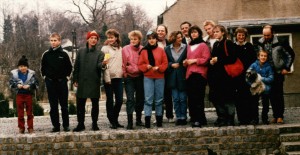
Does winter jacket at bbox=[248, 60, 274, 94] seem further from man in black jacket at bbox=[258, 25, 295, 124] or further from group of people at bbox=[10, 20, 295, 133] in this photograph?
man in black jacket at bbox=[258, 25, 295, 124]

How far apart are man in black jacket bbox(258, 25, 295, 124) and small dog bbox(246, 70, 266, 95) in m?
0.36

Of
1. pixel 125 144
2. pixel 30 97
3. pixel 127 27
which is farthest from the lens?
pixel 127 27

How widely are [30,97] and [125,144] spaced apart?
2200mm

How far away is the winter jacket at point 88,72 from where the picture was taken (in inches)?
311

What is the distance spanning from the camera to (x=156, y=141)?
25.0ft

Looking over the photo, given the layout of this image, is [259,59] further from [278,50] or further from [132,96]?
[132,96]

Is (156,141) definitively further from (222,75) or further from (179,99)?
(222,75)

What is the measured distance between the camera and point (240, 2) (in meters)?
19.7

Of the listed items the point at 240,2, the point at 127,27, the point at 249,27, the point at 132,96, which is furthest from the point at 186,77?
the point at 127,27

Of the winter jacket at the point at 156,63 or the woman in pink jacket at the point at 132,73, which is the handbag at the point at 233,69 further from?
the woman in pink jacket at the point at 132,73

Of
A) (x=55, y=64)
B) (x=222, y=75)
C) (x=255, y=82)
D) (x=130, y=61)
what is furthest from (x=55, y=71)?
(x=255, y=82)

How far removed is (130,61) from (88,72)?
34.9 inches

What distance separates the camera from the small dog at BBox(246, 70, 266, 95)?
7.81 metres

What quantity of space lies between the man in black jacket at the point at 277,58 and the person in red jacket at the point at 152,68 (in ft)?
6.86
